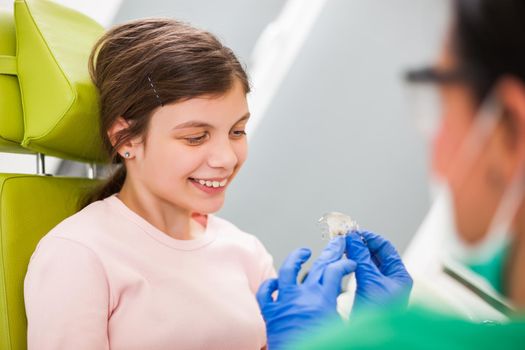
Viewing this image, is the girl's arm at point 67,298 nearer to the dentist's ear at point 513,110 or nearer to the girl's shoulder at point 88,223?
the girl's shoulder at point 88,223

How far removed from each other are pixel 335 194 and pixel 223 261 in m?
1.02

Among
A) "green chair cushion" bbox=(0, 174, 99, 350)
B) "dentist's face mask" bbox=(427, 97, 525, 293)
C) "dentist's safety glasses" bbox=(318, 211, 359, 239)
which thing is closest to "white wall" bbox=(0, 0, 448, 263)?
"green chair cushion" bbox=(0, 174, 99, 350)

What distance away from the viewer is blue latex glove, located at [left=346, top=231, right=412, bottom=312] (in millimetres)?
900

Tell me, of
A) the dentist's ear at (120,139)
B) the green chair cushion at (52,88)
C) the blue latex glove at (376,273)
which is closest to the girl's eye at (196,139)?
the dentist's ear at (120,139)

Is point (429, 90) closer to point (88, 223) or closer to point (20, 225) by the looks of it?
point (88, 223)

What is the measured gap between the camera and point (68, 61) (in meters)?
1.33

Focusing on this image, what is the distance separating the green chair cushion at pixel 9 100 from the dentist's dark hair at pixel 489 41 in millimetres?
1217

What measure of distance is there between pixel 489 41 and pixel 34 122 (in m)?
1.16

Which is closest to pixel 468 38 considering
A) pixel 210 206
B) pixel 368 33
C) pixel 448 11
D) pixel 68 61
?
pixel 448 11

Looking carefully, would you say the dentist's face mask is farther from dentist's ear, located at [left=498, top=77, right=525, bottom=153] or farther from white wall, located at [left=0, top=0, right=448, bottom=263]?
white wall, located at [left=0, top=0, right=448, bottom=263]

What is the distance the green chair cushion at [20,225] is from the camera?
127 centimetres

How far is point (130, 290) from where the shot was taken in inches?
47.5

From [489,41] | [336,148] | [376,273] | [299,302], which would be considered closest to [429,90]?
[489,41]

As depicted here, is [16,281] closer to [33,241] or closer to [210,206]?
[33,241]
